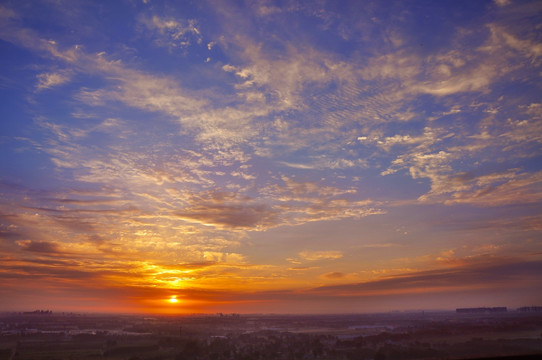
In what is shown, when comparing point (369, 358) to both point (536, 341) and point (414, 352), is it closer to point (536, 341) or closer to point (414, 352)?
point (414, 352)

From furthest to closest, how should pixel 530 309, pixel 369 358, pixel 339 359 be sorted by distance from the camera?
1. pixel 530 309
2. pixel 369 358
3. pixel 339 359

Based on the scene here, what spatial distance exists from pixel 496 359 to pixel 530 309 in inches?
3865

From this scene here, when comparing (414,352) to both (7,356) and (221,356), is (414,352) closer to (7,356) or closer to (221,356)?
(221,356)

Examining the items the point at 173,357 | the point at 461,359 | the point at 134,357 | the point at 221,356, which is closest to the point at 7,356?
the point at 134,357

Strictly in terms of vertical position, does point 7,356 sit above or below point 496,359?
below

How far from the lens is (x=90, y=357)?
15.2 metres

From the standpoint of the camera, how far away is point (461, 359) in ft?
7.04

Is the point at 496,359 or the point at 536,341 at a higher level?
the point at 496,359

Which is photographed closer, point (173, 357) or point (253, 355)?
point (173, 357)

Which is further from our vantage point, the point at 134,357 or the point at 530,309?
the point at 530,309

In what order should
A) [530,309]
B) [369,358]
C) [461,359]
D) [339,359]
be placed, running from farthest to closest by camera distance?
1. [530,309]
2. [369,358]
3. [339,359]
4. [461,359]

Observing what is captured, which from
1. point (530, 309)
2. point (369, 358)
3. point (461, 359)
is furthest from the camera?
point (530, 309)

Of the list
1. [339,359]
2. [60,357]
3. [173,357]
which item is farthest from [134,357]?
[339,359]

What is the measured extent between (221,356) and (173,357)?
2313 millimetres
